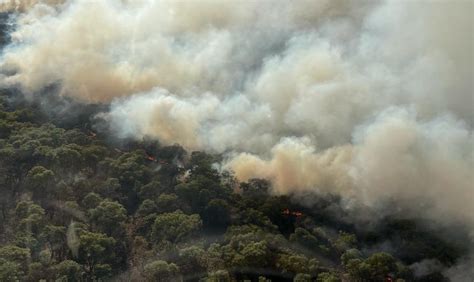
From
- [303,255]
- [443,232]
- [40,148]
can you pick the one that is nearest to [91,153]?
[40,148]

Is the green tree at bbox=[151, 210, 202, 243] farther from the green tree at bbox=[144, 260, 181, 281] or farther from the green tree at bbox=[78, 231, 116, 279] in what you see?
the green tree at bbox=[144, 260, 181, 281]

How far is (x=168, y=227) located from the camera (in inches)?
1499

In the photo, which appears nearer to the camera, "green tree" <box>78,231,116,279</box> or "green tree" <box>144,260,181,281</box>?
"green tree" <box>144,260,181,281</box>

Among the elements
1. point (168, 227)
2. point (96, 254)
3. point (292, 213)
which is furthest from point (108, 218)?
point (292, 213)

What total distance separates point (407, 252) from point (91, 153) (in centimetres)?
2694

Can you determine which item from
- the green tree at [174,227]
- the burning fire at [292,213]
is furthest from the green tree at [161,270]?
the burning fire at [292,213]

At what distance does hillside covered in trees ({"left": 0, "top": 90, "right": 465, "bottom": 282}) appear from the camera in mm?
33812

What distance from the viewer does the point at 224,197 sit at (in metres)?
44.3

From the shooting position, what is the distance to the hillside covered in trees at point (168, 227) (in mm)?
33812

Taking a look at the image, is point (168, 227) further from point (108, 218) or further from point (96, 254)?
point (96, 254)

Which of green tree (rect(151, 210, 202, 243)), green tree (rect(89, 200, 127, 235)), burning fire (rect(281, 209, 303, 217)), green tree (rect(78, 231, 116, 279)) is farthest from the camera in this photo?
burning fire (rect(281, 209, 303, 217))

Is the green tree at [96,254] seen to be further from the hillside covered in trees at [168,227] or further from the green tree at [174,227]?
the green tree at [174,227]

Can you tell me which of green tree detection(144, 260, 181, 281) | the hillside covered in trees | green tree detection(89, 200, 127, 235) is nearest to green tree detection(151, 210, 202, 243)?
the hillside covered in trees

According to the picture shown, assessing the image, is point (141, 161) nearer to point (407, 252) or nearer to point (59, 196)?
point (59, 196)
